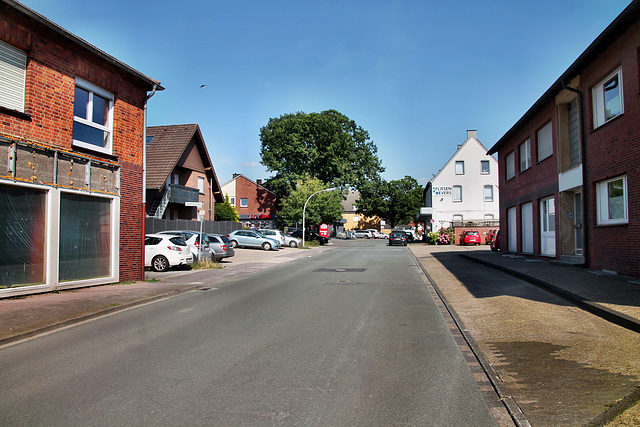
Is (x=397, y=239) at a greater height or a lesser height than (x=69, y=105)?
lesser

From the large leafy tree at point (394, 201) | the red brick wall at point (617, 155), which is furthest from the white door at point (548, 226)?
the large leafy tree at point (394, 201)

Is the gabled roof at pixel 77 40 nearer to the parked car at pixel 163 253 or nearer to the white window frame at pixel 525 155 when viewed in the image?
the parked car at pixel 163 253

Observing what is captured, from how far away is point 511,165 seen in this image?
24750 millimetres

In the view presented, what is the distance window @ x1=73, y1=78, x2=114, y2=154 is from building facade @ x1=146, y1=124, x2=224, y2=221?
49.5ft

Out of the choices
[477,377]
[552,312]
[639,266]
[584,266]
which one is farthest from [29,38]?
[584,266]

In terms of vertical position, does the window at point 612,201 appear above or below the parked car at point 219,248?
above

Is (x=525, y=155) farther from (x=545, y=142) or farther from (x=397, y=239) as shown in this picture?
(x=397, y=239)

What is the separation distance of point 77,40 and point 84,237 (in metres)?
4.81

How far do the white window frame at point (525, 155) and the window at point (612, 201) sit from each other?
7894 millimetres

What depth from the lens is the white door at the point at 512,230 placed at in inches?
936

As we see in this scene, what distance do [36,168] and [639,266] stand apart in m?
14.1

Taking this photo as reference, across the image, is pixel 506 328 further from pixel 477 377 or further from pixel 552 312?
pixel 477 377

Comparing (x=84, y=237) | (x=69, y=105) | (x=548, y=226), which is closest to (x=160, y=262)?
(x=84, y=237)

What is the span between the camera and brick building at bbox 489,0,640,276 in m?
11.6
